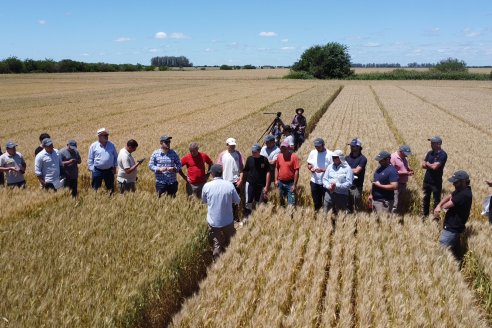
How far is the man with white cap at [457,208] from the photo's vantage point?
6.74 metres

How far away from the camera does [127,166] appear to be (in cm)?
915

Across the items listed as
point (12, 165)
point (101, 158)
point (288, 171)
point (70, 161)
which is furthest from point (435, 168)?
point (12, 165)

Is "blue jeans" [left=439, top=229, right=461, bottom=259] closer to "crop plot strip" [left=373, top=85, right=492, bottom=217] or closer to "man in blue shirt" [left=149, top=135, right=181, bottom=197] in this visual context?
"crop plot strip" [left=373, top=85, right=492, bottom=217]

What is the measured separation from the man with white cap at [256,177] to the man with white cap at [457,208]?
345 cm

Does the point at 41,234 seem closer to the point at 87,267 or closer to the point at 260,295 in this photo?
the point at 87,267

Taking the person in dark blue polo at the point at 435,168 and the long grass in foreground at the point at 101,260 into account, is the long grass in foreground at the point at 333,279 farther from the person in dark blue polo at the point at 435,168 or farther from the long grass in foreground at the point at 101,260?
the person in dark blue polo at the point at 435,168

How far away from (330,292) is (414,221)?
3.40m

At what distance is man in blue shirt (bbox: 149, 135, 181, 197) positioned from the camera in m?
8.85

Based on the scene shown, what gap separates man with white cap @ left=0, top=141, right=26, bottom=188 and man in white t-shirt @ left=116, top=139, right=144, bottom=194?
2.17m

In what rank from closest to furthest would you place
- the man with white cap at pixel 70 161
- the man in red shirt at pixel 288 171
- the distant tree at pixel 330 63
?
the man in red shirt at pixel 288 171
the man with white cap at pixel 70 161
the distant tree at pixel 330 63

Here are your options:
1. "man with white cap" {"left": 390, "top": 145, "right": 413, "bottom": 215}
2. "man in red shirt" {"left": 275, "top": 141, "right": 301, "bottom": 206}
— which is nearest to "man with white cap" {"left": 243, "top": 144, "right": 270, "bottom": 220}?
"man in red shirt" {"left": 275, "top": 141, "right": 301, "bottom": 206}

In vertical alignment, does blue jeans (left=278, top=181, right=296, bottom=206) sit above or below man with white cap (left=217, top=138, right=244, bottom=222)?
below

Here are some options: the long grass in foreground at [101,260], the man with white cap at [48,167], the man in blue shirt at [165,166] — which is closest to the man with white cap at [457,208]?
the long grass in foreground at [101,260]

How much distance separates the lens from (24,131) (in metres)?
22.1
